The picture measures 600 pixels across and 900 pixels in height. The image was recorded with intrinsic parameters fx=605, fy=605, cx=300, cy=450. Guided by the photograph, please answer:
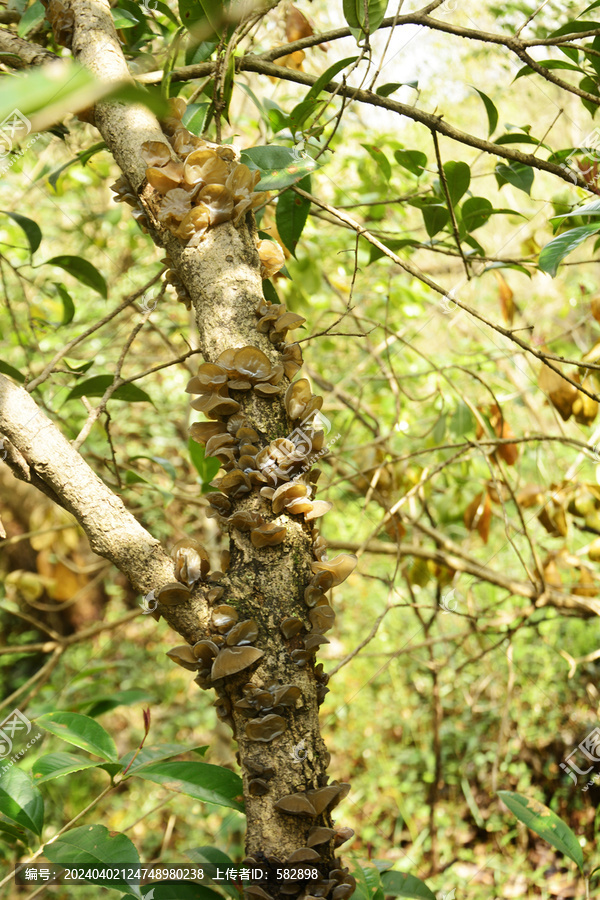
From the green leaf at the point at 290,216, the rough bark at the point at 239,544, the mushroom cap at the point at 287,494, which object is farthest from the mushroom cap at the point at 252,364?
the green leaf at the point at 290,216

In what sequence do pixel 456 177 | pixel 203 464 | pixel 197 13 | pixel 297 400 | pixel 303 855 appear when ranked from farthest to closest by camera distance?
pixel 203 464 < pixel 456 177 < pixel 197 13 < pixel 297 400 < pixel 303 855

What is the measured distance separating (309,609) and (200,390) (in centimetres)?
29

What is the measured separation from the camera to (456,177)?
41.5 inches

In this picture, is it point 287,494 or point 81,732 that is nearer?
point 287,494

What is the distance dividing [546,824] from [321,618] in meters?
0.61

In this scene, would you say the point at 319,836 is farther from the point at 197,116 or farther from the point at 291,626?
the point at 197,116

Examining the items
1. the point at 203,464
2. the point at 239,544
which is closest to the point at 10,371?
the point at 203,464

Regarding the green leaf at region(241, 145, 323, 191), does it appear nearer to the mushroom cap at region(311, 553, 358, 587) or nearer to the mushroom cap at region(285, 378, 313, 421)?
the mushroom cap at region(285, 378, 313, 421)

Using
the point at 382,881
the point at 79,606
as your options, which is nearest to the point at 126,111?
the point at 382,881

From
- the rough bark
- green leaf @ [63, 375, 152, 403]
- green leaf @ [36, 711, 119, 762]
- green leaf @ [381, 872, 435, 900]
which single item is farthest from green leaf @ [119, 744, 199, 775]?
green leaf @ [63, 375, 152, 403]

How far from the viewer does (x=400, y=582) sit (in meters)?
2.74

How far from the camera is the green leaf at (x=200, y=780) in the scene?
75cm

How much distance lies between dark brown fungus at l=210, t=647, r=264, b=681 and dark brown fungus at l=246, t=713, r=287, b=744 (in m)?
0.06

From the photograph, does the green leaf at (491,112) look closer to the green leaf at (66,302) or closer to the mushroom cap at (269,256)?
the mushroom cap at (269,256)
